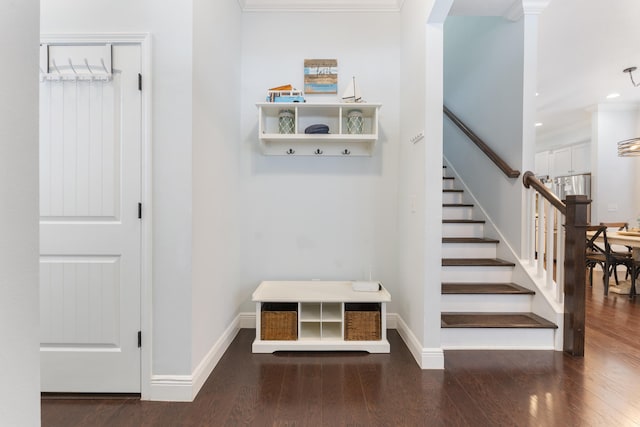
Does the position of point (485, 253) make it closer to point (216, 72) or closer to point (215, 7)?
point (216, 72)

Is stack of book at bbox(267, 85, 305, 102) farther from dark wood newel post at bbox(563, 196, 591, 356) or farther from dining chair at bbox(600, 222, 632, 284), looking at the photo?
dining chair at bbox(600, 222, 632, 284)

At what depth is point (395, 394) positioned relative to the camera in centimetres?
179

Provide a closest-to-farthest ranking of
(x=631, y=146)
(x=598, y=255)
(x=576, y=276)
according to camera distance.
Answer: (x=576, y=276) < (x=631, y=146) < (x=598, y=255)

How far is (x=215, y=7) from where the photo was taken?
6.97 feet

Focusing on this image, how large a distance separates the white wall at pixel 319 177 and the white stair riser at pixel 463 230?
0.86 metres

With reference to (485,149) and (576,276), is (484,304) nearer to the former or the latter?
(576,276)

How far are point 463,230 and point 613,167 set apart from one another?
4.29 metres

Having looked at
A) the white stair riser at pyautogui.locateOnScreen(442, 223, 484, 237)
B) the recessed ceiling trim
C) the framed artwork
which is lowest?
the white stair riser at pyautogui.locateOnScreen(442, 223, 484, 237)

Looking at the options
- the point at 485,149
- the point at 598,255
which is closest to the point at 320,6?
the point at 485,149

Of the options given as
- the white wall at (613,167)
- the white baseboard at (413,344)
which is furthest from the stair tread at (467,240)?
the white wall at (613,167)

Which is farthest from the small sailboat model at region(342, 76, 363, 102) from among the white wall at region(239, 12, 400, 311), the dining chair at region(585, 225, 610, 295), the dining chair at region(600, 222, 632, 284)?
the dining chair at region(600, 222, 632, 284)

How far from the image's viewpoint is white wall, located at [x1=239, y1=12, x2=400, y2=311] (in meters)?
2.83

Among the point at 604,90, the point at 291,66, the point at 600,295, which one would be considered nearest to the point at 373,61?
the point at 291,66

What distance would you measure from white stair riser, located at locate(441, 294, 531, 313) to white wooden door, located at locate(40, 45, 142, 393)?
232 centimetres
